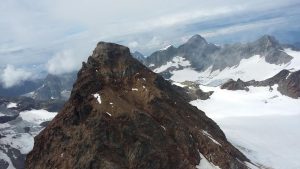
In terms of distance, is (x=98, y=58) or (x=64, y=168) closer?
(x=64, y=168)

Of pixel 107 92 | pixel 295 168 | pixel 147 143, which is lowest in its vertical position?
pixel 295 168

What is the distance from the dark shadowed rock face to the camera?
134m

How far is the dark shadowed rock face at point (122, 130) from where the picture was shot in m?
134

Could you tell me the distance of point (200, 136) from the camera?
508ft

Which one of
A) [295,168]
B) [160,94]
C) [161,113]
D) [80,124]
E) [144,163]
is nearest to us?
[144,163]

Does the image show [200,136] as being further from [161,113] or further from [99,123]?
[99,123]

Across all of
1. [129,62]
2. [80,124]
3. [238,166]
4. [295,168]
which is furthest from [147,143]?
[295,168]

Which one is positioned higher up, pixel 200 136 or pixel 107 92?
pixel 107 92

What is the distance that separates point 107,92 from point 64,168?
27.5 meters

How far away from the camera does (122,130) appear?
138375 millimetres

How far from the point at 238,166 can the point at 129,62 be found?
A: 158 feet

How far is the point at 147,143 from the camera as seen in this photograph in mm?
136375

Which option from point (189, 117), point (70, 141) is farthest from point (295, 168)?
point (70, 141)

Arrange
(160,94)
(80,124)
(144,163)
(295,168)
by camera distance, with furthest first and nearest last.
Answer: (295,168) → (160,94) → (80,124) → (144,163)
